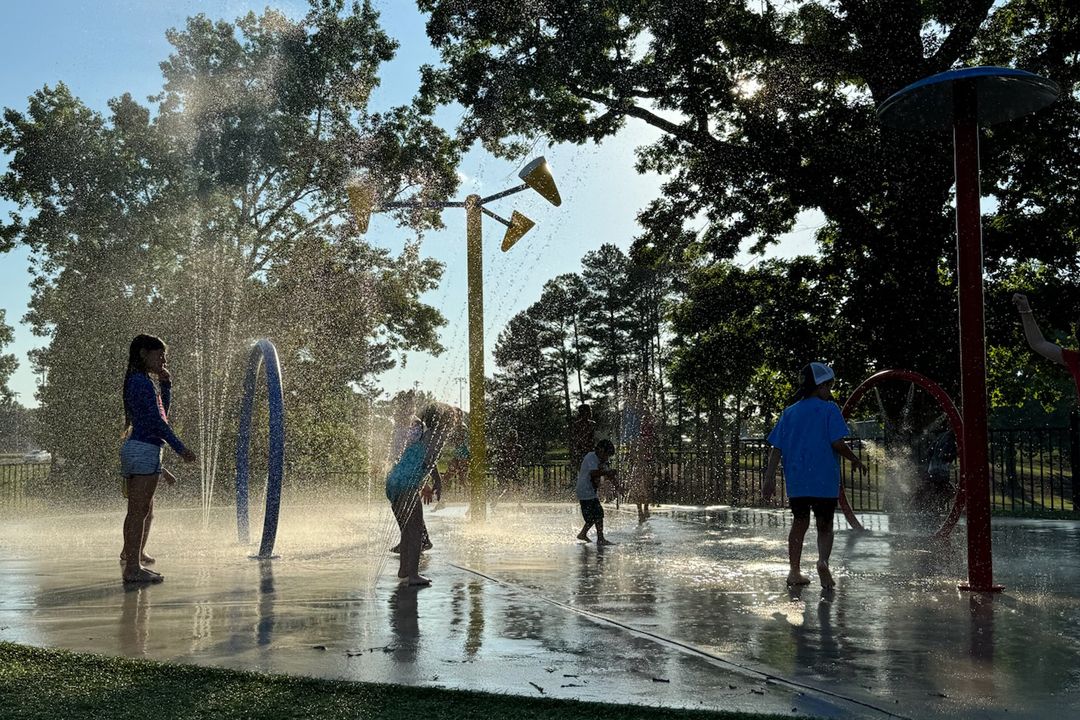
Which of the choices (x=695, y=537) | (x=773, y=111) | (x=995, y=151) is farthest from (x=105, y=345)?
(x=995, y=151)

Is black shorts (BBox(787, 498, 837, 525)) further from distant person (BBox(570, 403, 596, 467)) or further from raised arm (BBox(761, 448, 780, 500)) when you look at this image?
distant person (BBox(570, 403, 596, 467))

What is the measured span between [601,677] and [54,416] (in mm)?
27469

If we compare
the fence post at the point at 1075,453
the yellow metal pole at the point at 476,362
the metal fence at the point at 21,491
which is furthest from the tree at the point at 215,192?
the fence post at the point at 1075,453

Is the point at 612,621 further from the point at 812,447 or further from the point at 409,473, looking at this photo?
the point at 812,447

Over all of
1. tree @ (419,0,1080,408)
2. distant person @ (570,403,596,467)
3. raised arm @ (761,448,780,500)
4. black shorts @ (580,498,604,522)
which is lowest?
black shorts @ (580,498,604,522)

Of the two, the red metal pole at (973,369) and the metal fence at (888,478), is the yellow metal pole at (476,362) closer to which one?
the metal fence at (888,478)

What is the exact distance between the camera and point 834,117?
2042 cm

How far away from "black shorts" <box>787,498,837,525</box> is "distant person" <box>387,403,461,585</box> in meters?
3.00

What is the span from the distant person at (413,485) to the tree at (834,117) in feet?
44.2

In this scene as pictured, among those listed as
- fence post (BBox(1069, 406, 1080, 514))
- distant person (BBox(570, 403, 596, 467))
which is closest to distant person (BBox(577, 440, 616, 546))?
distant person (BBox(570, 403, 596, 467))

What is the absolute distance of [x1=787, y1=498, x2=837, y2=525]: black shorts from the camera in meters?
8.13

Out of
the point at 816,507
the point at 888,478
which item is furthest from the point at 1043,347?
the point at 888,478

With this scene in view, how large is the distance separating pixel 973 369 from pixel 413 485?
458 centimetres

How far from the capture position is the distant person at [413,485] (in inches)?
314
